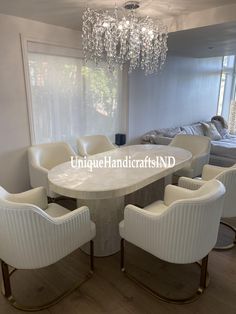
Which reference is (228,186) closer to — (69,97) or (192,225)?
(192,225)

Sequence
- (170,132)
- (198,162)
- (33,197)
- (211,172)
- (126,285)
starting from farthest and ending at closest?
1. (170,132)
2. (198,162)
3. (211,172)
4. (33,197)
5. (126,285)

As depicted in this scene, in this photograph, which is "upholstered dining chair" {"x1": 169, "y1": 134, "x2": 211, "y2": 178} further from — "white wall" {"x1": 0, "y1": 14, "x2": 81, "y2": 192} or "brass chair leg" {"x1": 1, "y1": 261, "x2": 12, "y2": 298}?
"brass chair leg" {"x1": 1, "y1": 261, "x2": 12, "y2": 298}

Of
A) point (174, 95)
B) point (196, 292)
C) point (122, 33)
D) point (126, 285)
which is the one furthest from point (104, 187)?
point (174, 95)

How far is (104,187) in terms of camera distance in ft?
5.80

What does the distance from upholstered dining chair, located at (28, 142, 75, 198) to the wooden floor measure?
3.02 ft

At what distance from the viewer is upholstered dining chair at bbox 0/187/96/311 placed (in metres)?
1.40

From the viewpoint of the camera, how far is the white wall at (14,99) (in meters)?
2.79

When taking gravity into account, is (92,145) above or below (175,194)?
above

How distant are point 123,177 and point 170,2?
1.85m

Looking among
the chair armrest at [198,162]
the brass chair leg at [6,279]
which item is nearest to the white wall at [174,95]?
the chair armrest at [198,162]

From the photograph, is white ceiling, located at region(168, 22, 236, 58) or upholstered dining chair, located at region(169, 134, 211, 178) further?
upholstered dining chair, located at region(169, 134, 211, 178)

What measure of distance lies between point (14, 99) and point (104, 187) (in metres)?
1.93

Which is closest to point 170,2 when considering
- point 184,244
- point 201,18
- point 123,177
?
point 201,18

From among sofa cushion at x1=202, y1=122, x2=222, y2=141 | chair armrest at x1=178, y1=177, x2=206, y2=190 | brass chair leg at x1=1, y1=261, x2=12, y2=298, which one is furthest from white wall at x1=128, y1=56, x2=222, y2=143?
brass chair leg at x1=1, y1=261, x2=12, y2=298
